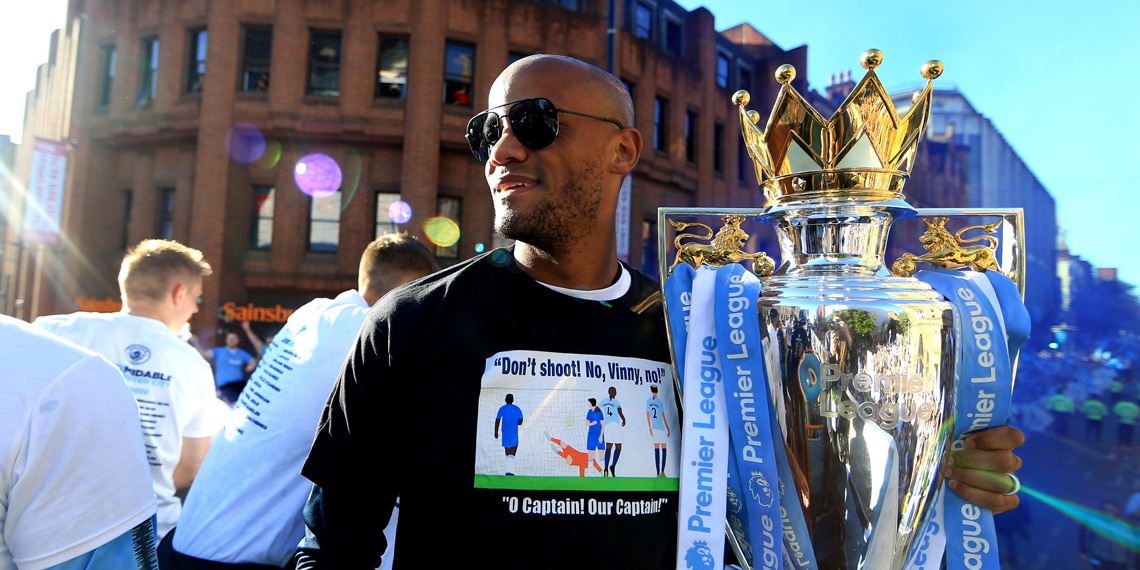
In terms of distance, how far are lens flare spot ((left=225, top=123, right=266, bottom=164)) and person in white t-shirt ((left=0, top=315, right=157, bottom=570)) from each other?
15100 mm

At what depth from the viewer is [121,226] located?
16.3 meters

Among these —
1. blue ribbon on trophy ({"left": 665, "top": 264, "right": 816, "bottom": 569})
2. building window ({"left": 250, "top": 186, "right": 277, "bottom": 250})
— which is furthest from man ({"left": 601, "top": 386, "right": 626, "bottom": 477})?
building window ({"left": 250, "top": 186, "right": 277, "bottom": 250})

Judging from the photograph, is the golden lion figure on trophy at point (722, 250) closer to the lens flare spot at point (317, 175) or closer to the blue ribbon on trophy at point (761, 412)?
the blue ribbon on trophy at point (761, 412)

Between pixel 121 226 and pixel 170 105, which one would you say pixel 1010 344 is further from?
pixel 121 226

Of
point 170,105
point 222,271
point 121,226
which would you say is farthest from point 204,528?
point 121,226

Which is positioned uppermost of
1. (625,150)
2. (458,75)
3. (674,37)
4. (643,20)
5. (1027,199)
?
(674,37)

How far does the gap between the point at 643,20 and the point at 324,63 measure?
8.83m

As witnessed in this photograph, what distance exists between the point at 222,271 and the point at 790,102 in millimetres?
15035

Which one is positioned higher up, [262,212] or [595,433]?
[262,212]

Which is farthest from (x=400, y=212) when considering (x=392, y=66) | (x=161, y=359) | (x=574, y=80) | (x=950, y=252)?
(x=950, y=252)

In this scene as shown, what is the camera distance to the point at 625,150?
1689mm

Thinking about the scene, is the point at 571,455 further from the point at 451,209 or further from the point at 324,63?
the point at 324,63

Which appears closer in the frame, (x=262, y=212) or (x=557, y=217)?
(x=557, y=217)

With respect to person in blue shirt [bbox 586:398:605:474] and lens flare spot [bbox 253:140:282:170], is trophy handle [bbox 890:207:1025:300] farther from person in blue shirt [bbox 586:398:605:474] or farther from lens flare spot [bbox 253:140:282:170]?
lens flare spot [bbox 253:140:282:170]
